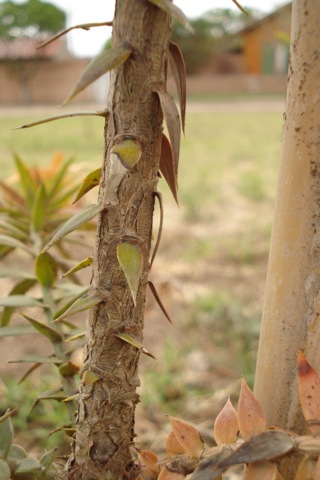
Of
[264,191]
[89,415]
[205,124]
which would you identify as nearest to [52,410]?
[89,415]

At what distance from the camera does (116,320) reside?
0.38 m

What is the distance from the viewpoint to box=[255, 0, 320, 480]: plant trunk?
0.34 m

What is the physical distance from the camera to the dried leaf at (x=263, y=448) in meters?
0.33

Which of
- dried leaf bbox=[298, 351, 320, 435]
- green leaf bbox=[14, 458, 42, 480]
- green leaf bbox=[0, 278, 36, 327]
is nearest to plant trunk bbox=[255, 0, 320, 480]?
dried leaf bbox=[298, 351, 320, 435]

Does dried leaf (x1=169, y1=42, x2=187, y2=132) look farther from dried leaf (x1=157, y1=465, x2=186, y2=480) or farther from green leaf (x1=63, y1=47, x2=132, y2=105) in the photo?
dried leaf (x1=157, y1=465, x2=186, y2=480)

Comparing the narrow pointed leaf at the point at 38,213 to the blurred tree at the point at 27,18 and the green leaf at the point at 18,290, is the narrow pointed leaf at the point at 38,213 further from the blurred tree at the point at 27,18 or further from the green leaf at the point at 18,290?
the blurred tree at the point at 27,18

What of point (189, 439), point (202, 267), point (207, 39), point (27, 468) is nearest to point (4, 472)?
point (27, 468)

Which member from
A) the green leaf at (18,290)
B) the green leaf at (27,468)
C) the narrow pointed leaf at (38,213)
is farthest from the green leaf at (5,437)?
the narrow pointed leaf at (38,213)

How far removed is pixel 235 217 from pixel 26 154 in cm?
262

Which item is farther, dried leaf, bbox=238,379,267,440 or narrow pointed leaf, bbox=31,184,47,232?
narrow pointed leaf, bbox=31,184,47,232

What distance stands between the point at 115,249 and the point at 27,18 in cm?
1900

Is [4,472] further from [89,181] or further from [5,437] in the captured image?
[89,181]

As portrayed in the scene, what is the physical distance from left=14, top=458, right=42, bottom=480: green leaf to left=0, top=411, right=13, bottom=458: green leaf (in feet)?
0.05

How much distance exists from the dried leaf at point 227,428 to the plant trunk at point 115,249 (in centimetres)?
6
